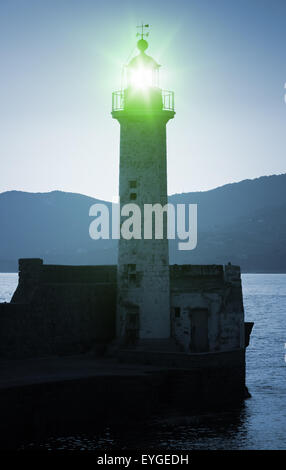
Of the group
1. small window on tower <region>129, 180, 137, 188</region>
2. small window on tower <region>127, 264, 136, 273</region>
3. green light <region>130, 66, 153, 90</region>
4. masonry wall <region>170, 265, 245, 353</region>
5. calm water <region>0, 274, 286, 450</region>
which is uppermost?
green light <region>130, 66, 153, 90</region>

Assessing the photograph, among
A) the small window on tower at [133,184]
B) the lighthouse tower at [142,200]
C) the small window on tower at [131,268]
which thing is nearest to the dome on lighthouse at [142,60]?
the lighthouse tower at [142,200]

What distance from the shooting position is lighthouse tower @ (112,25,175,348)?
30969 millimetres

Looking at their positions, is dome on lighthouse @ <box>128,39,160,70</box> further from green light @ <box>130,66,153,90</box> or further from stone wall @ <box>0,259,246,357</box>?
stone wall @ <box>0,259,246,357</box>

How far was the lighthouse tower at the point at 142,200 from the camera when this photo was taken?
30969mm

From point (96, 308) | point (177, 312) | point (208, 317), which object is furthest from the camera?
point (96, 308)

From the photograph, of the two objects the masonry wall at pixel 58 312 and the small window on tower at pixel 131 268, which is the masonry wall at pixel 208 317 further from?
the masonry wall at pixel 58 312

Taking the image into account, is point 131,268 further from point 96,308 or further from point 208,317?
point 208,317

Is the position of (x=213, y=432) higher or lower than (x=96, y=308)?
lower

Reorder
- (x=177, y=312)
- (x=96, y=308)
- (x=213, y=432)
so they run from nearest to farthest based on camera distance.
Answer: (x=213, y=432) < (x=177, y=312) < (x=96, y=308)

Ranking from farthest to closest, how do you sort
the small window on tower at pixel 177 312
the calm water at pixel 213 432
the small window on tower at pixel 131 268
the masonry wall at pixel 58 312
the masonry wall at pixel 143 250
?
the small window on tower at pixel 177 312 < the small window on tower at pixel 131 268 < the masonry wall at pixel 143 250 < the masonry wall at pixel 58 312 < the calm water at pixel 213 432

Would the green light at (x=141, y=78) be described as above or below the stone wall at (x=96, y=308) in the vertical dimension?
above

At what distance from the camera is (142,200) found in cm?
3102

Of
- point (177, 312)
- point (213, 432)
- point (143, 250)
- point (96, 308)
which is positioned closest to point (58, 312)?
point (96, 308)

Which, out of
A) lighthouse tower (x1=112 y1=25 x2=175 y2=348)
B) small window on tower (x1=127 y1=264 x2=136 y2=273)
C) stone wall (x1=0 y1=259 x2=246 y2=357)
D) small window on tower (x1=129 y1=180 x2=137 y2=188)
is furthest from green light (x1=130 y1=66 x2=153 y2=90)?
stone wall (x1=0 y1=259 x2=246 y2=357)
